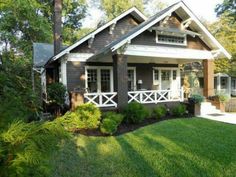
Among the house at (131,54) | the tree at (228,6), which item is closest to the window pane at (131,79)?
the house at (131,54)

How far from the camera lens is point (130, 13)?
48.8 feet

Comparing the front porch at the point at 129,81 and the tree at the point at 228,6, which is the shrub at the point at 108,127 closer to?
the front porch at the point at 129,81

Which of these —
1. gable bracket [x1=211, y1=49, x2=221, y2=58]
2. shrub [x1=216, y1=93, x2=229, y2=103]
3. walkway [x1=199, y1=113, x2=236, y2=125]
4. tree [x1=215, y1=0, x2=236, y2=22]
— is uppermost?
tree [x1=215, y1=0, x2=236, y2=22]

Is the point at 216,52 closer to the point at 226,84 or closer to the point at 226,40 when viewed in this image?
the point at 226,40

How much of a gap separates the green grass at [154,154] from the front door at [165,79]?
838 cm

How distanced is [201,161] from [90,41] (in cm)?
945

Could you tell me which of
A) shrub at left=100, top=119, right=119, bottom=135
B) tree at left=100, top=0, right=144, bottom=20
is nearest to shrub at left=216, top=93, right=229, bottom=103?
shrub at left=100, top=119, right=119, bottom=135

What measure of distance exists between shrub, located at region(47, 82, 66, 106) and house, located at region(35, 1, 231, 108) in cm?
70

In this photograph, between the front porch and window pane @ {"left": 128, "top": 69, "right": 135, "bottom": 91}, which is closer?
the front porch

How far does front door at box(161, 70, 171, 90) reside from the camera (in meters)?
17.0

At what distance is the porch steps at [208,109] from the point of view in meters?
13.1

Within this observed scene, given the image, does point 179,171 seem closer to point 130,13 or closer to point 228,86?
point 130,13

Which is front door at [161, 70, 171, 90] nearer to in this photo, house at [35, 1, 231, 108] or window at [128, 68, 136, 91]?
house at [35, 1, 231, 108]

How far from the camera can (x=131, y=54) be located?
1159 cm
